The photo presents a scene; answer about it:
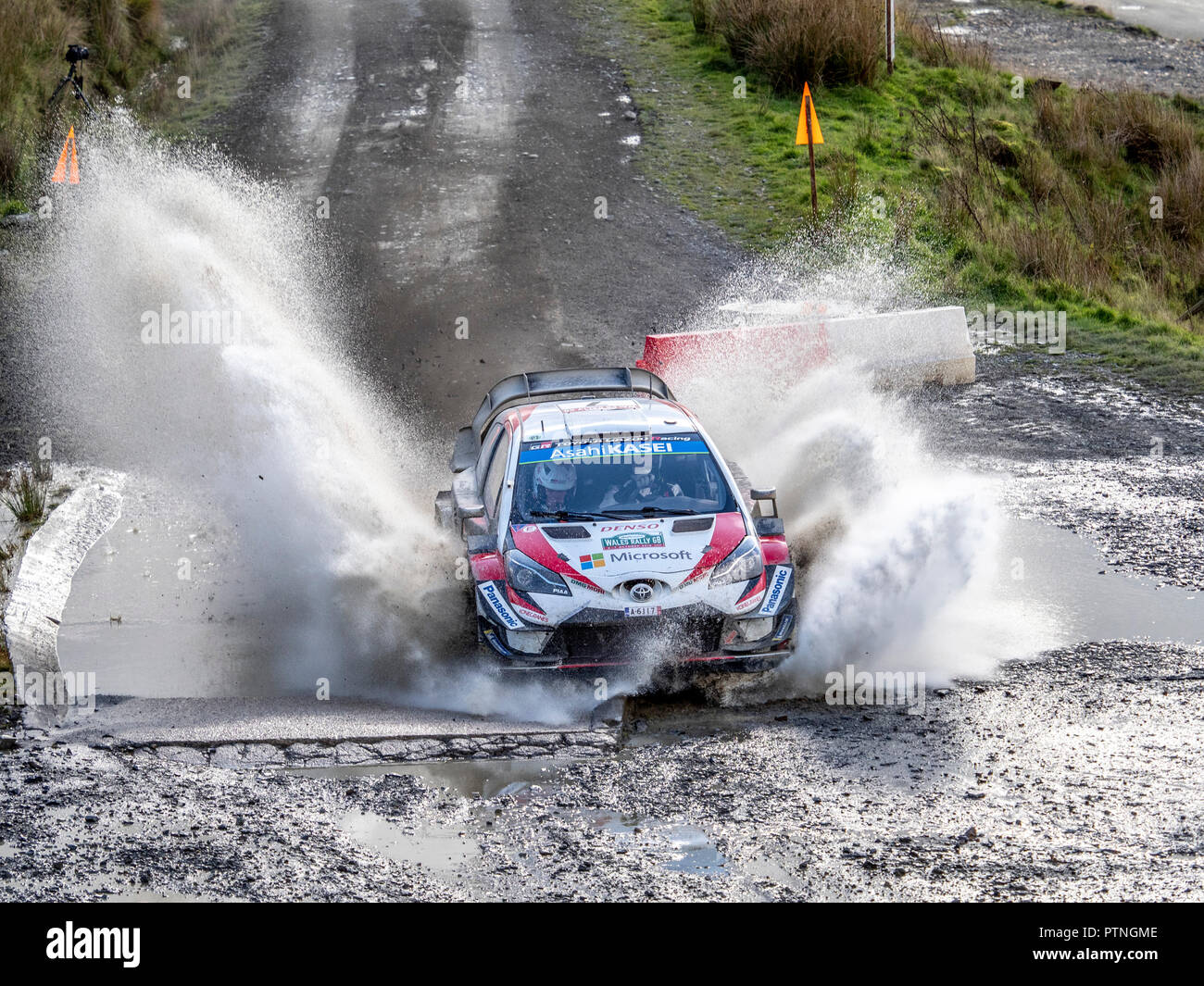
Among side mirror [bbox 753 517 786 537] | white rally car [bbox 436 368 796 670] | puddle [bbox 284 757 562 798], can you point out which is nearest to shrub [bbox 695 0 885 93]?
white rally car [bbox 436 368 796 670]

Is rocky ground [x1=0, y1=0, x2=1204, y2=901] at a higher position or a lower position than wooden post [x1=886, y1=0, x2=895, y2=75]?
lower

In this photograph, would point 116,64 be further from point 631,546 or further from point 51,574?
point 631,546

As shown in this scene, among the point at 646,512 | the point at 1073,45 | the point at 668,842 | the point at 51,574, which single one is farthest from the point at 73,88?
the point at 1073,45

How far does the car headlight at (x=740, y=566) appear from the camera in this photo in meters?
8.85

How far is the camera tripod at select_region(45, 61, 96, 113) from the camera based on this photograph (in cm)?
2040

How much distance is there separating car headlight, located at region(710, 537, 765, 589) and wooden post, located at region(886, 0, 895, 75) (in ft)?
53.6

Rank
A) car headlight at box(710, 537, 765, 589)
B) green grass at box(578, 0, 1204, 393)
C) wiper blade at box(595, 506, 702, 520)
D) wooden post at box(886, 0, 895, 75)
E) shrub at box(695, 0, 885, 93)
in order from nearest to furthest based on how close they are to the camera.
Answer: car headlight at box(710, 537, 765, 589), wiper blade at box(595, 506, 702, 520), green grass at box(578, 0, 1204, 393), wooden post at box(886, 0, 895, 75), shrub at box(695, 0, 885, 93)

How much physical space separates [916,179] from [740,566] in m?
13.4

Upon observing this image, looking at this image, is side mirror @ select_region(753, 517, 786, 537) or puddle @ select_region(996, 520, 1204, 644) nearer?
side mirror @ select_region(753, 517, 786, 537)

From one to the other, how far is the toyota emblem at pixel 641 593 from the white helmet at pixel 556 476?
3.69 feet

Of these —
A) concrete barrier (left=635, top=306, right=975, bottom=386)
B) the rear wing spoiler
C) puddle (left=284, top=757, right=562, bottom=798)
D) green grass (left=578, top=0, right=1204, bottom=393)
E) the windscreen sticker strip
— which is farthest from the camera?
green grass (left=578, top=0, right=1204, bottom=393)

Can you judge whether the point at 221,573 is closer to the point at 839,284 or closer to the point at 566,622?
the point at 566,622

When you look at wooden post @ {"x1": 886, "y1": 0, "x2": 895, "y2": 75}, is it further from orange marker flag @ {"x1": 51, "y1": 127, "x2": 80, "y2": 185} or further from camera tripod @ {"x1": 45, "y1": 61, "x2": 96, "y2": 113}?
orange marker flag @ {"x1": 51, "y1": 127, "x2": 80, "y2": 185}

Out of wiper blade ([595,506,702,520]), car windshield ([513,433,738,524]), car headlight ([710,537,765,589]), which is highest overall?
car windshield ([513,433,738,524])
